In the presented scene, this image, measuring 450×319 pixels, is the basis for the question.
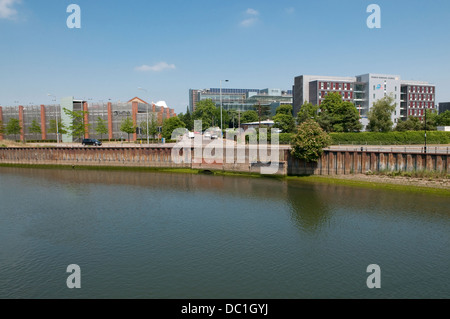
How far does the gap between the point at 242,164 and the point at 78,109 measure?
6935 cm

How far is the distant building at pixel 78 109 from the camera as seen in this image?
334ft

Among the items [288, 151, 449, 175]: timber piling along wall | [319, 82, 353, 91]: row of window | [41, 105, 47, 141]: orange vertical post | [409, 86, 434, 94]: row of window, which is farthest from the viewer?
[409, 86, 434, 94]: row of window

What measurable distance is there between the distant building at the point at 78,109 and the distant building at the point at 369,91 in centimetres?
5327

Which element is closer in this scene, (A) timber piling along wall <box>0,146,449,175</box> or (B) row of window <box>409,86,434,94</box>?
(A) timber piling along wall <box>0,146,449,175</box>

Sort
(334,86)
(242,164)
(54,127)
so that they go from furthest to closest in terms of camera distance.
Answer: (334,86) → (54,127) → (242,164)

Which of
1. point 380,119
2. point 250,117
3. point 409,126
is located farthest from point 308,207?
point 250,117

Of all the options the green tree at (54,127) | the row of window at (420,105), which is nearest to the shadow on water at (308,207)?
the green tree at (54,127)

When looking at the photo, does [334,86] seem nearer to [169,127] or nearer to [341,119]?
[341,119]

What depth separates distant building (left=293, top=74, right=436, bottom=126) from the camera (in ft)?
412

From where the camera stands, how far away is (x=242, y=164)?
53688 mm

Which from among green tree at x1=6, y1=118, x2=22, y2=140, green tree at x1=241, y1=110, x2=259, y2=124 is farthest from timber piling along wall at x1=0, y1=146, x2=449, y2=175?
green tree at x1=241, y1=110, x2=259, y2=124

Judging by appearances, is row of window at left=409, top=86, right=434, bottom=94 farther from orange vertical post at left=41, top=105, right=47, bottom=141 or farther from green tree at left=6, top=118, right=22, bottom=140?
green tree at left=6, top=118, right=22, bottom=140

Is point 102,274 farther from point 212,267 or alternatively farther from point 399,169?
point 399,169

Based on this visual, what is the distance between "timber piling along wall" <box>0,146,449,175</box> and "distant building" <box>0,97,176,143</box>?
98.8ft
